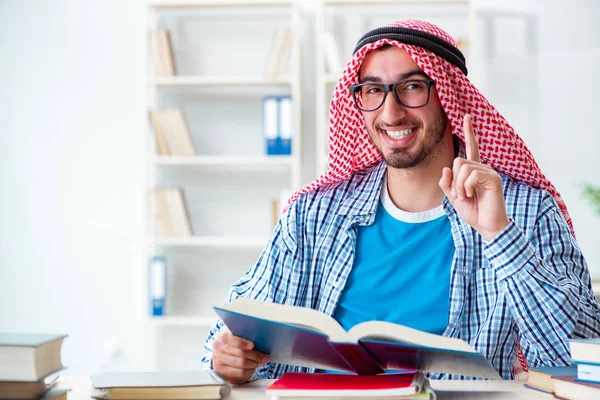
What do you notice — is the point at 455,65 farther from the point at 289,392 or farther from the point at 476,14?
the point at 476,14

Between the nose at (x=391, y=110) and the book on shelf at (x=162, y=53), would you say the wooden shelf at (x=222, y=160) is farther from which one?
the nose at (x=391, y=110)

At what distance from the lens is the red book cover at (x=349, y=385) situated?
103cm

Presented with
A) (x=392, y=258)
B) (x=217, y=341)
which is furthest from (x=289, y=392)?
(x=392, y=258)

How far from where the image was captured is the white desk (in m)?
1.15

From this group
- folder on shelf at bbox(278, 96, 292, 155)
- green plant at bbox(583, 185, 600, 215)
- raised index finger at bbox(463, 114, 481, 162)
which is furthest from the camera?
folder on shelf at bbox(278, 96, 292, 155)

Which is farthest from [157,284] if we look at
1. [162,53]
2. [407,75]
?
[407,75]

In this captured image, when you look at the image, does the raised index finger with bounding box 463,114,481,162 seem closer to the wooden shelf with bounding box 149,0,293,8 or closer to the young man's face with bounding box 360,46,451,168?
the young man's face with bounding box 360,46,451,168

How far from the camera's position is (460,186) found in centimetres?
137

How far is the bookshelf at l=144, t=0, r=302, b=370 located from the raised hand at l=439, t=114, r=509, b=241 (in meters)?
2.53

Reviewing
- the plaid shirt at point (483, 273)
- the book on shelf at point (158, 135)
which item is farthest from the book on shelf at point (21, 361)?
the book on shelf at point (158, 135)

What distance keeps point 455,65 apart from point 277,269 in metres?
0.67

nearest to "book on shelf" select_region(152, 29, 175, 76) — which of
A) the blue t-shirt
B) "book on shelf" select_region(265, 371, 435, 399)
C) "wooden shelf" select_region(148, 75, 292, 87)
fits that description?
"wooden shelf" select_region(148, 75, 292, 87)

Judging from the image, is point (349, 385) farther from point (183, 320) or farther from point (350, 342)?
point (183, 320)

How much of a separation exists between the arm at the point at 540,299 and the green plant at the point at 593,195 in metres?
2.13
